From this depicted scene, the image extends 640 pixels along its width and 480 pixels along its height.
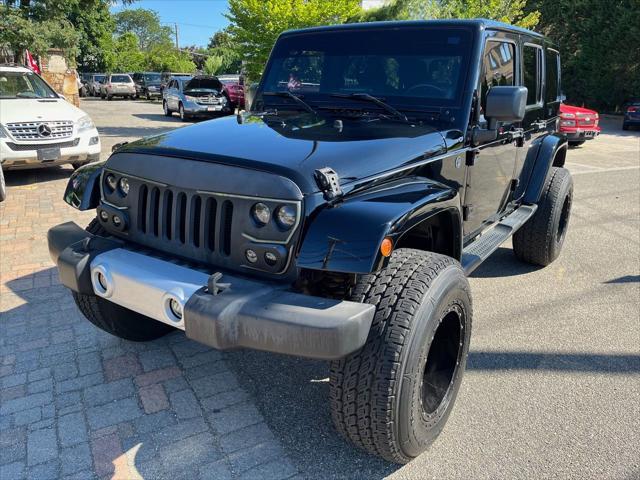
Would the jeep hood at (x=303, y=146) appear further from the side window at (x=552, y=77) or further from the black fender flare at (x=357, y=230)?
the side window at (x=552, y=77)

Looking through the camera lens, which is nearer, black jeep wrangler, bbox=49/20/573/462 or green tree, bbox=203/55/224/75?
black jeep wrangler, bbox=49/20/573/462

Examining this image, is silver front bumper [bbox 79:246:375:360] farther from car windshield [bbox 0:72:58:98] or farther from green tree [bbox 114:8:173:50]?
green tree [bbox 114:8:173:50]

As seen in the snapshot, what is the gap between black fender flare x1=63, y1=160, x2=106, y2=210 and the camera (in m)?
2.83

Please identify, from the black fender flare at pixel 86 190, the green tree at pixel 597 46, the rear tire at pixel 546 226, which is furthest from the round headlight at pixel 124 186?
the green tree at pixel 597 46

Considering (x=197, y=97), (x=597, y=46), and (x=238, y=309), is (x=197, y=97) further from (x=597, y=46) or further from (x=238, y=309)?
(x=238, y=309)

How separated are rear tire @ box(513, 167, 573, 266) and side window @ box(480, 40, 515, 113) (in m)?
1.17

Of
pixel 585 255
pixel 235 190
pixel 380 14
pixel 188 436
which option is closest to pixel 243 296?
pixel 235 190

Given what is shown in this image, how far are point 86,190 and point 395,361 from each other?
6.15 ft

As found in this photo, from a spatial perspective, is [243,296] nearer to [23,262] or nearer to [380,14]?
A: [23,262]

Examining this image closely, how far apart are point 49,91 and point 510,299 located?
7.56 metres

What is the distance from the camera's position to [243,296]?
1988mm

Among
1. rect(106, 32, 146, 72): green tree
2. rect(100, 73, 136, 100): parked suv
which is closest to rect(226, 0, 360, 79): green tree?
rect(100, 73, 136, 100): parked suv

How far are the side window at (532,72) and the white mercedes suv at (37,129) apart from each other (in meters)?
6.01

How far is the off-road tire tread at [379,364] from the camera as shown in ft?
6.59
